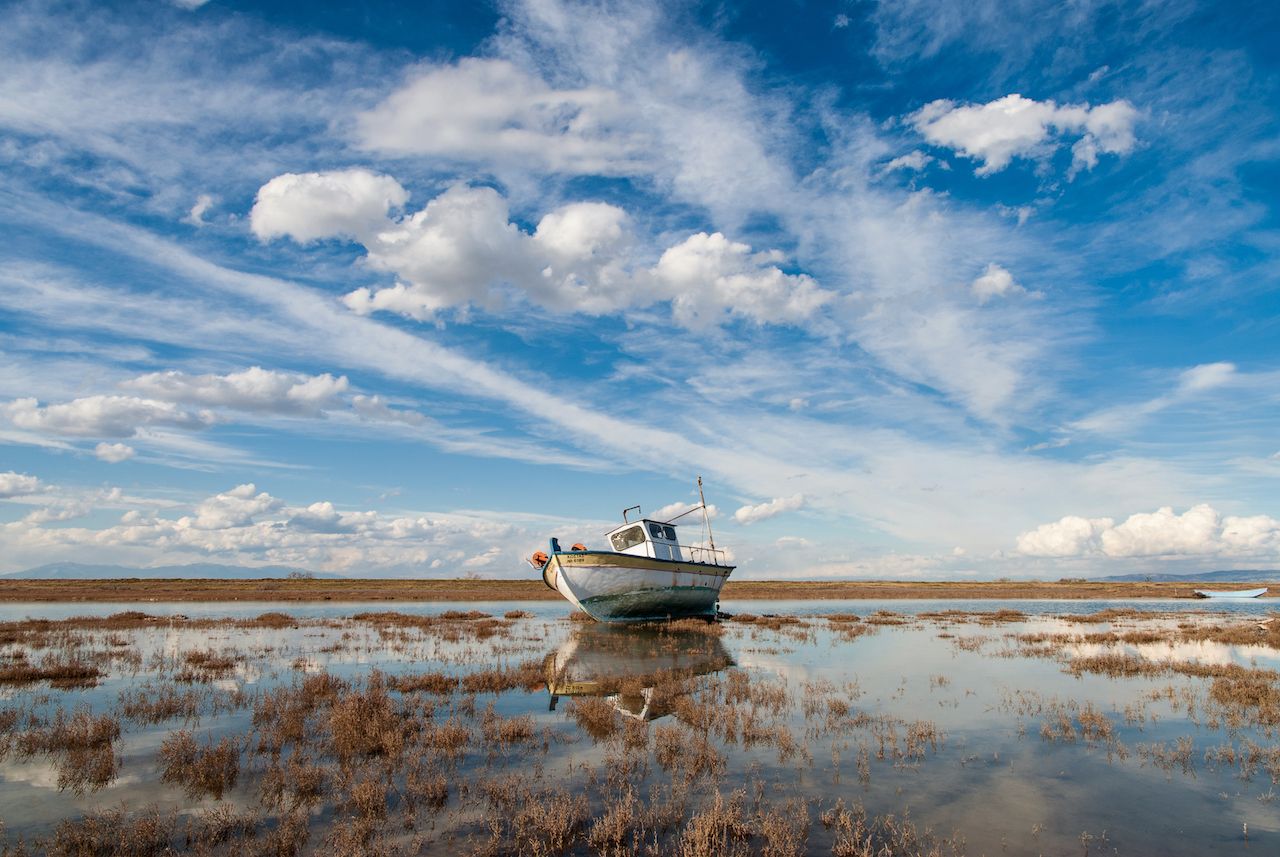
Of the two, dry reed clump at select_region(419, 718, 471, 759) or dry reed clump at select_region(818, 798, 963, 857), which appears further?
dry reed clump at select_region(419, 718, 471, 759)

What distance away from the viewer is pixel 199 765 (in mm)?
10086

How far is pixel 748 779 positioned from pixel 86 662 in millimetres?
21624

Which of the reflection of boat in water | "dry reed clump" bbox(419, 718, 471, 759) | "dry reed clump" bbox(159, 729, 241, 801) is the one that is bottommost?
the reflection of boat in water

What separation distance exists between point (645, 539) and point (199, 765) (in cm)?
2973

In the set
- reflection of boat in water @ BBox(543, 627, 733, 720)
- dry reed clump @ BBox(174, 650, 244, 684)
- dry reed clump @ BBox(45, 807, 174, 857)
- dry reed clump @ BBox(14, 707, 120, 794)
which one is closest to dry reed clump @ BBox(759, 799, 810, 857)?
reflection of boat in water @ BBox(543, 627, 733, 720)

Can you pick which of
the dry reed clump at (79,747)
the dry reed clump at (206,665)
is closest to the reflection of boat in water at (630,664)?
the dry reed clump at (79,747)

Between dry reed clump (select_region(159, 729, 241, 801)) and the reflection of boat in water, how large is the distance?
7.22m

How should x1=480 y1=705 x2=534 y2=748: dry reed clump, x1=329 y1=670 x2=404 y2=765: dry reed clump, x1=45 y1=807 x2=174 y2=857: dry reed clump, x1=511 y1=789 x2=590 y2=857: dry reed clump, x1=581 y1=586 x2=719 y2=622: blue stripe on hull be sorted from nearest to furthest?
x1=45 y1=807 x2=174 y2=857: dry reed clump < x1=511 y1=789 x2=590 y2=857: dry reed clump < x1=329 y1=670 x2=404 y2=765: dry reed clump < x1=480 y1=705 x2=534 y2=748: dry reed clump < x1=581 y1=586 x2=719 y2=622: blue stripe on hull

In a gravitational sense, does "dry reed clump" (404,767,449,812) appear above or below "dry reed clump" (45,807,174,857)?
below

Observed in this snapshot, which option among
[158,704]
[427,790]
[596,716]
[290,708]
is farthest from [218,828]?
[158,704]

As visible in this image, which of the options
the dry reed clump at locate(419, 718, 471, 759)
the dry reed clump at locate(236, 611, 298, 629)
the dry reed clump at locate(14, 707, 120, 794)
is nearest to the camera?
the dry reed clump at locate(14, 707, 120, 794)

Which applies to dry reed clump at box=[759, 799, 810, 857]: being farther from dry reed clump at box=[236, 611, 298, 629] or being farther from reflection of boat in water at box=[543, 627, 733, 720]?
dry reed clump at box=[236, 611, 298, 629]

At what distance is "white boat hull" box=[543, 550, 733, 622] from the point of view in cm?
3550

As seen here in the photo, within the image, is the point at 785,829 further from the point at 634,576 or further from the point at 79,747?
the point at 634,576
